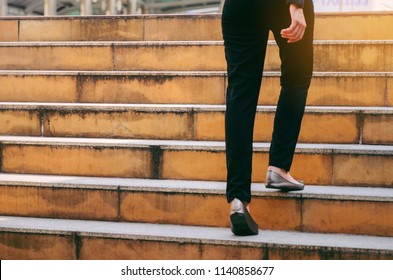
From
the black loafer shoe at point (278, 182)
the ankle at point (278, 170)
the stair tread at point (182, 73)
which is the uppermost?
the stair tread at point (182, 73)

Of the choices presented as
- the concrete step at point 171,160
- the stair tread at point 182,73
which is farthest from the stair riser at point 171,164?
the stair tread at point 182,73

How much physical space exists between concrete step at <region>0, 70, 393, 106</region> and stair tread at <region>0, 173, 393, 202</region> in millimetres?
993

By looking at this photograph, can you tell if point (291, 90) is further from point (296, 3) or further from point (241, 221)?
point (241, 221)

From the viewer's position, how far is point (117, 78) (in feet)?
16.1

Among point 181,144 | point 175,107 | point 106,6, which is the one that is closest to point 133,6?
point 106,6

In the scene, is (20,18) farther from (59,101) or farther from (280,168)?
(280,168)

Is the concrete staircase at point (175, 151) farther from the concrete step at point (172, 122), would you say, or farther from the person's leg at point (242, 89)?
the person's leg at point (242, 89)

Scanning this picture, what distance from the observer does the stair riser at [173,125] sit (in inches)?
162

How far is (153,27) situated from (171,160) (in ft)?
7.27

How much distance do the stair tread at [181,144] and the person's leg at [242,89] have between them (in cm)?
→ 80

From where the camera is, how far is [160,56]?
528 cm

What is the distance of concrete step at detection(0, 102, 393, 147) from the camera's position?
162 inches

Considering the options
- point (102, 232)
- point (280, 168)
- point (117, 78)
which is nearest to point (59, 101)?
point (117, 78)
